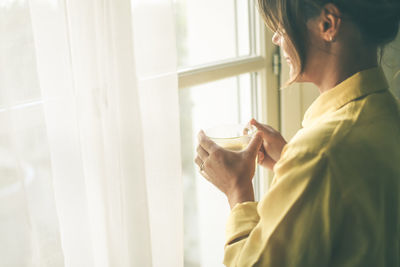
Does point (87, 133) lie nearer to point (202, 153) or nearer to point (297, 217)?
point (202, 153)

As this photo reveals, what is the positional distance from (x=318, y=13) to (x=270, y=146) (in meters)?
0.43

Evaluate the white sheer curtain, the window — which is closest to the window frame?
the window

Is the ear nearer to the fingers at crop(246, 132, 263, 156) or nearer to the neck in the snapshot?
the neck

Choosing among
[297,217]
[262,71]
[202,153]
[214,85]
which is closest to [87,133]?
[202,153]

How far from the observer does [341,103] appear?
849 millimetres

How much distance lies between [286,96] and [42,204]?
41.4 inches

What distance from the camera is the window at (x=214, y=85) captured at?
132 centimetres

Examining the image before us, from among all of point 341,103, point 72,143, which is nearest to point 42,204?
point 72,143

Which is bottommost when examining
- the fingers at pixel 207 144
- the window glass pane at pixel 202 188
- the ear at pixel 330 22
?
the window glass pane at pixel 202 188

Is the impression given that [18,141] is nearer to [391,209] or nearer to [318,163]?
[318,163]

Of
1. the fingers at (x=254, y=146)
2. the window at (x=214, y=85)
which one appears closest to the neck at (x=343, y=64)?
the fingers at (x=254, y=146)

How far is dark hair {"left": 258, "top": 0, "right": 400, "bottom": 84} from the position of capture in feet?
2.57

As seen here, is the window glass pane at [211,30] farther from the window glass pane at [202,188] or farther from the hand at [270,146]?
the hand at [270,146]

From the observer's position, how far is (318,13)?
80cm
